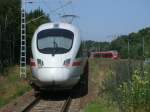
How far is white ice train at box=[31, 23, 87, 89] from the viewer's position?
837 inches

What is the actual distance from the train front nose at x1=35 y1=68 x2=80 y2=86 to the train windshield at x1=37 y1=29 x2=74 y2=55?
966 millimetres

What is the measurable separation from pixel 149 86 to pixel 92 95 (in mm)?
9092

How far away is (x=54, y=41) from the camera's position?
22672mm

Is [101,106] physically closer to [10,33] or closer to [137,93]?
[137,93]

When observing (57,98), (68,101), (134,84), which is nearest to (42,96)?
(57,98)

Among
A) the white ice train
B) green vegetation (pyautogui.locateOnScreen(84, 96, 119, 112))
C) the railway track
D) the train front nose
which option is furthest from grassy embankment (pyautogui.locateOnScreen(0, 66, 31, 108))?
green vegetation (pyautogui.locateOnScreen(84, 96, 119, 112))

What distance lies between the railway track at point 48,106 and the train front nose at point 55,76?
84cm

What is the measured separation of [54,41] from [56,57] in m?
1.28

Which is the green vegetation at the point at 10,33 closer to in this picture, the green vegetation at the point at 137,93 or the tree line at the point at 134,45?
the tree line at the point at 134,45

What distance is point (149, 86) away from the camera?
12.7 metres

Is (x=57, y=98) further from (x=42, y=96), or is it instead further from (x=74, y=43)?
(x=74, y=43)

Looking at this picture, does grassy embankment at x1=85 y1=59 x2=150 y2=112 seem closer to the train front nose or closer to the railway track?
the railway track

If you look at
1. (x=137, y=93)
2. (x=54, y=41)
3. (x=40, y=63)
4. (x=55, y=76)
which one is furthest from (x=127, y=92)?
(x=54, y=41)

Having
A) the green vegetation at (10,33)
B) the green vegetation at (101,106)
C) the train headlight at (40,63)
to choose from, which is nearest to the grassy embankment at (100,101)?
the green vegetation at (101,106)
